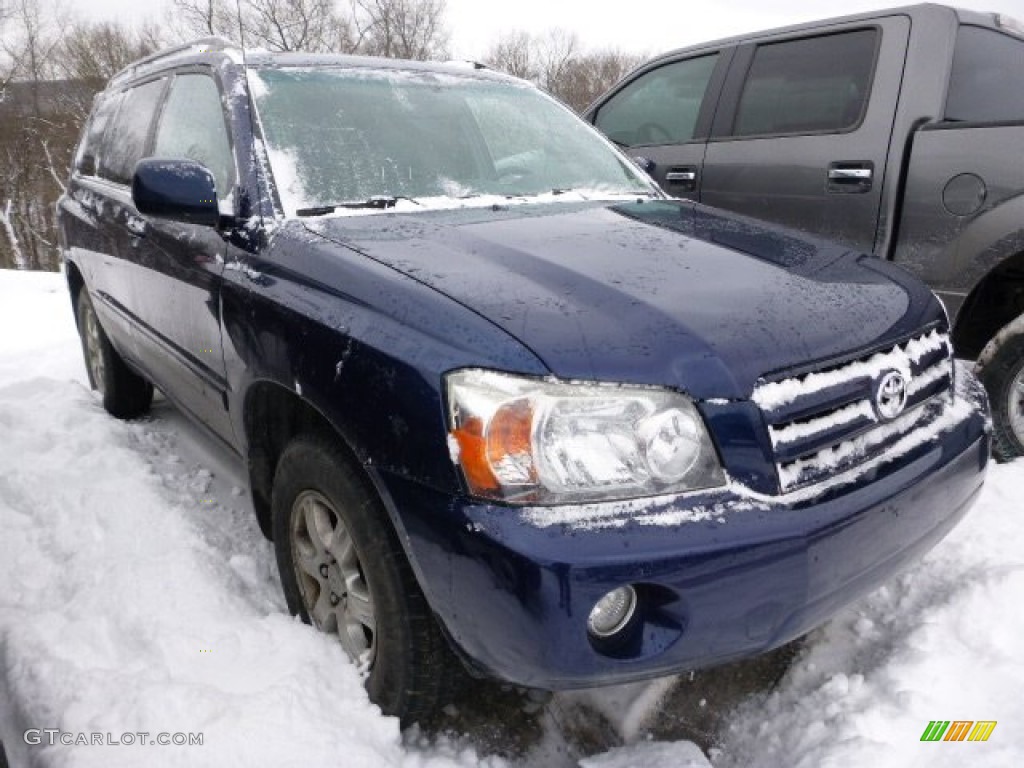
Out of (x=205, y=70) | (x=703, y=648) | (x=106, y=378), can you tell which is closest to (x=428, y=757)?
(x=703, y=648)

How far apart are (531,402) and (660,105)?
3.50 metres

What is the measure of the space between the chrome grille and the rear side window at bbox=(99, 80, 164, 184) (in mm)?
2783

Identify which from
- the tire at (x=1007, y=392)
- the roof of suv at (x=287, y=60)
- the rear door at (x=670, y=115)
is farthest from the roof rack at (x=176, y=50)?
the tire at (x=1007, y=392)

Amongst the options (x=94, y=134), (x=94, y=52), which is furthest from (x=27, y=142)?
(x=94, y=134)

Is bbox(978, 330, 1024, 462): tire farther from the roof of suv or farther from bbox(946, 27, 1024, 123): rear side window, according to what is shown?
the roof of suv

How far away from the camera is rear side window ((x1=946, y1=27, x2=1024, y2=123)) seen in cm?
328

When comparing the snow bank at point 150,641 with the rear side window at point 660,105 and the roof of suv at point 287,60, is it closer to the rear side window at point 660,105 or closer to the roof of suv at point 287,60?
the roof of suv at point 287,60

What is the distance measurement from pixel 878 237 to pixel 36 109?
1384 inches

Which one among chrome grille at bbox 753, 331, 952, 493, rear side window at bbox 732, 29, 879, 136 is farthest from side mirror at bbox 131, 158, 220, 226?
rear side window at bbox 732, 29, 879, 136

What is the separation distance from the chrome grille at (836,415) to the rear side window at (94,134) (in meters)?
3.68

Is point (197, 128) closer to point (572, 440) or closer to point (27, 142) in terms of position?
point (572, 440)

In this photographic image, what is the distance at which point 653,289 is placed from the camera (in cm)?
175

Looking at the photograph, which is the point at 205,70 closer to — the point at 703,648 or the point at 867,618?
the point at 703,648

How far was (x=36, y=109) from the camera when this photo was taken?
3030cm
